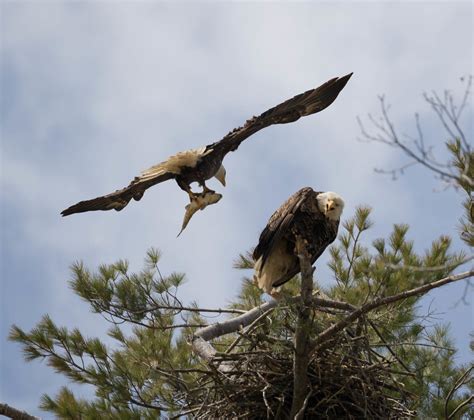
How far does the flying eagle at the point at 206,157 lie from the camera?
7504 mm

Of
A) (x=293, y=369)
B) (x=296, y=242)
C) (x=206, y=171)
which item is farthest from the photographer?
(x=206, y=171)

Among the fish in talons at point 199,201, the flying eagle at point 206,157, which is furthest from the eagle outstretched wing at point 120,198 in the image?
the fish in talons at point 199,201

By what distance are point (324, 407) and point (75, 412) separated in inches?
83.7

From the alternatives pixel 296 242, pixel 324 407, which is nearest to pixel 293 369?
pixel 324 407

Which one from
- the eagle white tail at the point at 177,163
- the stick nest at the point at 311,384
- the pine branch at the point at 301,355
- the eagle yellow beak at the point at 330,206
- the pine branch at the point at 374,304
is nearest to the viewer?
the pine branch at the point at 374,304

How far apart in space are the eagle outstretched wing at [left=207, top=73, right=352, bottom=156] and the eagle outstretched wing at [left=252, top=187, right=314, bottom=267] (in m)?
0.99

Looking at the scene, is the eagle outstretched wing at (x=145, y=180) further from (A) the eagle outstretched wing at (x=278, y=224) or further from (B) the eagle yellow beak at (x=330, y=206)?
(B) the eagle yellow beak at (x=330, y=206)

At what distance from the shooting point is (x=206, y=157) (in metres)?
7.66

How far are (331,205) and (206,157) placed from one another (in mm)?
1453

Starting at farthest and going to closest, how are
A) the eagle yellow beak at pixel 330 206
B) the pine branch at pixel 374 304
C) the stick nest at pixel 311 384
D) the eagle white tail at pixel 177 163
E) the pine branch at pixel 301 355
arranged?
the eagle white tail at pixel 177 163 → the eagle yellow beak at pixel 330 206 → the stick nest at pixel 311 384 → the pine branch at pixel 301 355 → the pine branch at pixel 374 304

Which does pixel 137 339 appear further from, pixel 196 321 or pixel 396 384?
pixel 396 384

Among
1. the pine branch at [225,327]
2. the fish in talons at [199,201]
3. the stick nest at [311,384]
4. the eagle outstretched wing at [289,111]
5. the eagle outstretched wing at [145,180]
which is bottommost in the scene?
the stick nest at [311,384]

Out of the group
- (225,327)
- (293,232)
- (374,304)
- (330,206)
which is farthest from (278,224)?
(374,304)

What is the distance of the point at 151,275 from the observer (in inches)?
305
